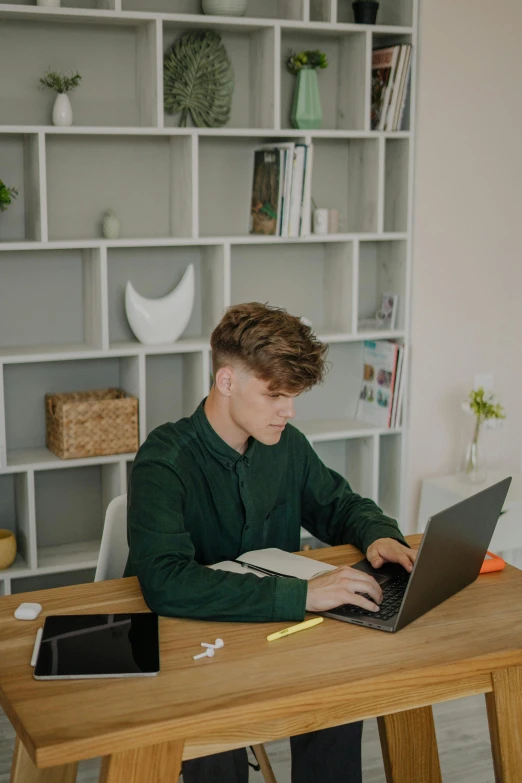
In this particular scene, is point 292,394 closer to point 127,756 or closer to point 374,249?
point 127,756

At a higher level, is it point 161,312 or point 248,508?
point 161,312

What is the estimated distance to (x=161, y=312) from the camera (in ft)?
10.9

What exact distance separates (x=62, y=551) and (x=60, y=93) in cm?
155

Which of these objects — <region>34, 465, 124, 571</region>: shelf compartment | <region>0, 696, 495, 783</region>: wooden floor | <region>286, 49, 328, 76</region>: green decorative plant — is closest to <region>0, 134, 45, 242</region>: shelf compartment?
<region>34, 465, 124, 571</region>: shelf compartment

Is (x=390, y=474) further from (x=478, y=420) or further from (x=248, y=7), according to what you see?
(x=248, y=7)

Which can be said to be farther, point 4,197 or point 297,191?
point 297,191

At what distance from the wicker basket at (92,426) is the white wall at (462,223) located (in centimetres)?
110

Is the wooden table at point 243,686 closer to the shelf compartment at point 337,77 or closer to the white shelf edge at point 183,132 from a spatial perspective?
the white shelf edge at point 183,132

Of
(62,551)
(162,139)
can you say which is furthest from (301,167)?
(62,551)

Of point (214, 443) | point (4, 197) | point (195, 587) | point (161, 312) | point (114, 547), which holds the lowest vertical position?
point (114, 547)

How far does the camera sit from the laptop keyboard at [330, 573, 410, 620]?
1.75 meters

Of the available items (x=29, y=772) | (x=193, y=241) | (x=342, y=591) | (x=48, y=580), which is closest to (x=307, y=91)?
(x=193, y=241)

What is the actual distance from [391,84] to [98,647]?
8.34 feet

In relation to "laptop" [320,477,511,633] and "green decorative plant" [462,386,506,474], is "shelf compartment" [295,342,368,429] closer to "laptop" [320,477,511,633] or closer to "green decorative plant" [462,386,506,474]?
"green decorative plant" [462,386,506,474]
